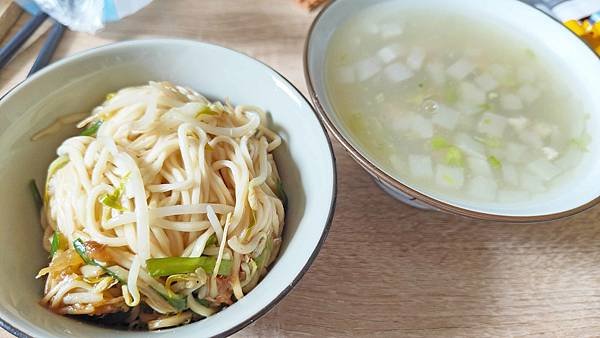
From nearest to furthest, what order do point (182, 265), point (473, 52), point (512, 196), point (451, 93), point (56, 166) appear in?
point (182, 265) → point (56, 166) → point (512, 196) → point (451, 93) → point (473, 52)

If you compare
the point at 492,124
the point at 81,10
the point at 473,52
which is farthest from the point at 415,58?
the point at 81,10

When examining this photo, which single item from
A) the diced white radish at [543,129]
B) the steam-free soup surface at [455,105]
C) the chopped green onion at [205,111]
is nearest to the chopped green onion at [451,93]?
the steam-free soup surface at [455,105]

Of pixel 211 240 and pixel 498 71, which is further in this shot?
pixel 498 71

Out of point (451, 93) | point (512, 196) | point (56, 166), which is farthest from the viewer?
point (451, 93)

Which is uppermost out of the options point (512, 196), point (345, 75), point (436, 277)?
point (345, 75)

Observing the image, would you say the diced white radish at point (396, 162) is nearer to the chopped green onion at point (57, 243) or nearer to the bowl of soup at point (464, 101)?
the bowl of soup at point (464, 101)

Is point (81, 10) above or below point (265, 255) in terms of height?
Answer: above

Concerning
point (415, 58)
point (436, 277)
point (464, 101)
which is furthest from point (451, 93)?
point (436, 277)

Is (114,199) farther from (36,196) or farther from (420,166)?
(420,166)
